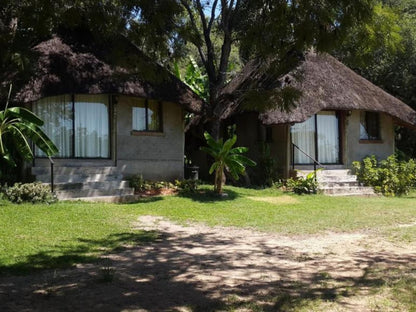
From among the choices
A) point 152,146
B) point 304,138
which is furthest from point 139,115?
point 304,138

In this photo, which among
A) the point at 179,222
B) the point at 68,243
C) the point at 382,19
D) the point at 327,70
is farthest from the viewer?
the point at 327,70

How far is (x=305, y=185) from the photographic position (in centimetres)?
1577

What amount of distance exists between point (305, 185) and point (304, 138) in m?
3.20

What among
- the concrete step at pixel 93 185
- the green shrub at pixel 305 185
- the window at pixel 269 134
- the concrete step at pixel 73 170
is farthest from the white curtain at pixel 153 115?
the green shrub at pixel 305 185

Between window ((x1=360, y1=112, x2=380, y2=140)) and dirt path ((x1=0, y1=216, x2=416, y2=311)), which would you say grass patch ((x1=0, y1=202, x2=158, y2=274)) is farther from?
window ((x1=360, y1=112, x2=380, y2=140))

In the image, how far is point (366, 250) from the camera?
7742mm

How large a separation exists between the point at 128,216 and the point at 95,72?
5403mm

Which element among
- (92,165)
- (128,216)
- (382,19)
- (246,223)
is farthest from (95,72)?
(382,19)

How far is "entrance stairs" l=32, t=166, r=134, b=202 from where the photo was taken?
1284 cm

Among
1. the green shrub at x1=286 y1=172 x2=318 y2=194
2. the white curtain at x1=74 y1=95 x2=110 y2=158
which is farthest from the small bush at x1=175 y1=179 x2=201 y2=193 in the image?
the green shrub at x1=286 y1=172 x2=318 y2=194

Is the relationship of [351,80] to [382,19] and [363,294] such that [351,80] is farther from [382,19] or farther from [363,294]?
[363,294]

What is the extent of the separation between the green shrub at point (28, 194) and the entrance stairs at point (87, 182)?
2.83ft

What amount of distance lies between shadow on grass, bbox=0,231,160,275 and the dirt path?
0.79 feet

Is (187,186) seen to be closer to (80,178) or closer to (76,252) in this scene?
(80,178)
